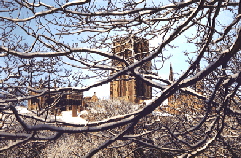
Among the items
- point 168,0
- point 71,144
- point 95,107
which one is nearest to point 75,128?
point 168,0

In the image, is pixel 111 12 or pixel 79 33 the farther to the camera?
pixel 79 33

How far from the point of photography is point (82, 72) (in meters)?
6.70

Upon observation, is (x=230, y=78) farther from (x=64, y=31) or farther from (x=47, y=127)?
(x=64, y=31)

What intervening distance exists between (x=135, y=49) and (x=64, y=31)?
2088 millimetres

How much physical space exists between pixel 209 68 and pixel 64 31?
3763 mm

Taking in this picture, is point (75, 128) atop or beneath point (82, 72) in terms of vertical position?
beneath

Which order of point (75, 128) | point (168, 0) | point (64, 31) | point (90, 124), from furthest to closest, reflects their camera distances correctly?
point (64, 31) → point (168, 0) → point (90, 124) → point (75, 128)

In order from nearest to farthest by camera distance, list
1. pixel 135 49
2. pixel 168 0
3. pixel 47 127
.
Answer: pixel 47 127 → pixel 168 0 → pixel 135 49

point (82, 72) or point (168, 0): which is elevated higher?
point (168, 0)

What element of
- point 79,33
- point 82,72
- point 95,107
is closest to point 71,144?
point 95,107

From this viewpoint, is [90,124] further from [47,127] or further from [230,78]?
[230,78]

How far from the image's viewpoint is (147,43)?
22.6 ft

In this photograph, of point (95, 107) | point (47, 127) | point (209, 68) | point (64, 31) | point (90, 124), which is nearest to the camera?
point (47, 127)

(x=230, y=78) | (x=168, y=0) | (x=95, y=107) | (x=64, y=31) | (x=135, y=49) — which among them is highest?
(x=168, y=0)
